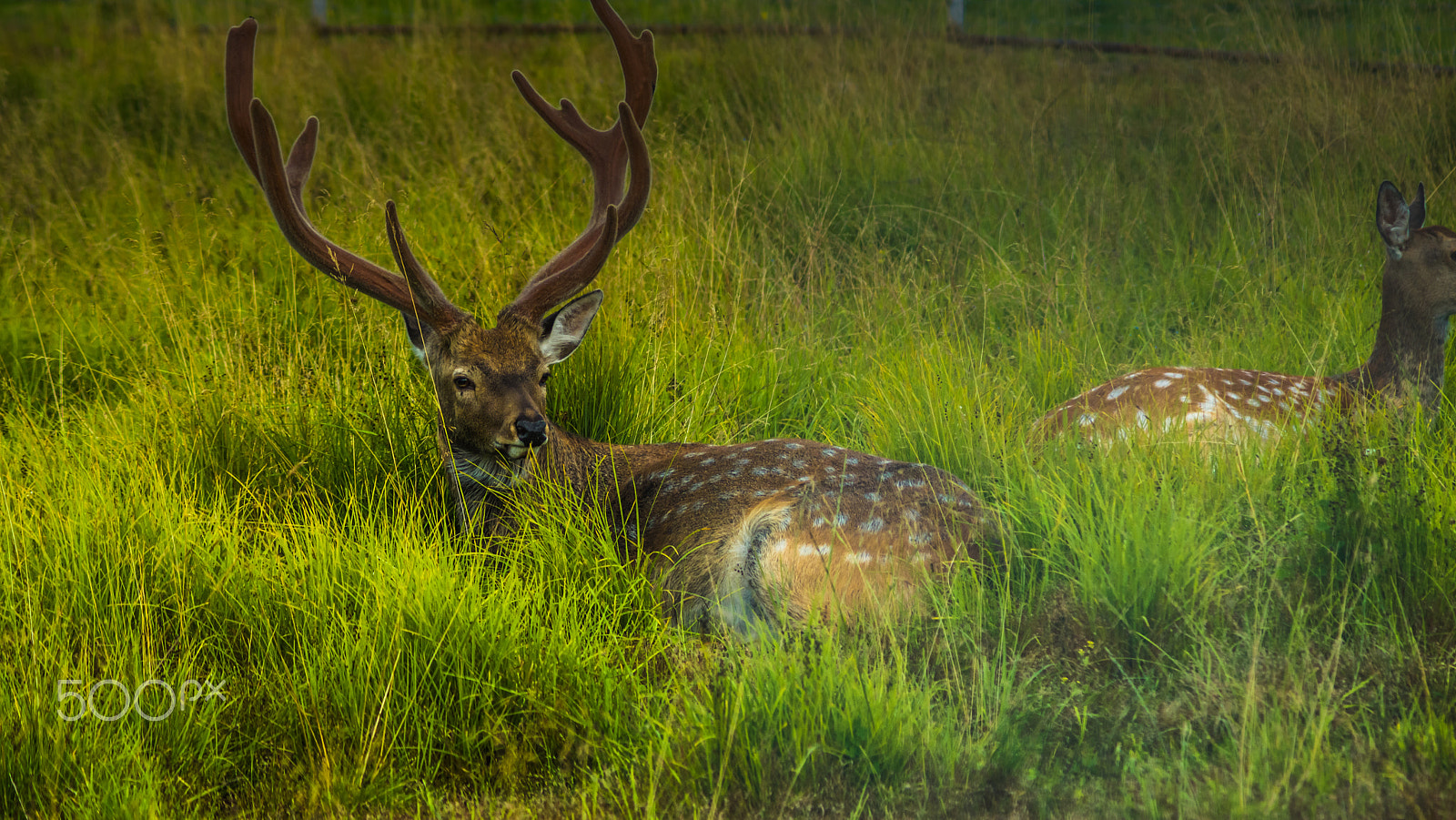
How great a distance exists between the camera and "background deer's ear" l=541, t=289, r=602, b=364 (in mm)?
3824

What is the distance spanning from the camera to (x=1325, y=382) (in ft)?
15.8

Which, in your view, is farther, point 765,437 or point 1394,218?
point 1394,218

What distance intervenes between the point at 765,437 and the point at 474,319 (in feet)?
4.63

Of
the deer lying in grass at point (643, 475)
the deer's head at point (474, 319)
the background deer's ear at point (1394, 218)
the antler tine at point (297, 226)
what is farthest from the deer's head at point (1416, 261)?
the antler tine at point (297, 226)

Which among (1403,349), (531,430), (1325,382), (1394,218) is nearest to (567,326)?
(531,430)

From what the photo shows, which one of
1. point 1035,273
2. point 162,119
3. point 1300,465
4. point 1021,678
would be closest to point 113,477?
point 1021,678

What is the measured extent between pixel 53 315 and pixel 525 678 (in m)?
3.97

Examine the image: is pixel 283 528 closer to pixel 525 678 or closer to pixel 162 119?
pixel 525 678

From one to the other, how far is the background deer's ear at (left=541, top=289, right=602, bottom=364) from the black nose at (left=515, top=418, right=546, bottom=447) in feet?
1.30

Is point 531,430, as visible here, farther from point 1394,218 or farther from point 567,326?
point 1394,218

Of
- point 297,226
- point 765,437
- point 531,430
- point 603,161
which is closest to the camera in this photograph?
point 531,430

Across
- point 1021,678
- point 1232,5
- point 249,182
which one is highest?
point 1232,5

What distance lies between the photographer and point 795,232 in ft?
21.1

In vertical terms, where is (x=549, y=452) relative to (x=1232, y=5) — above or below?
below
